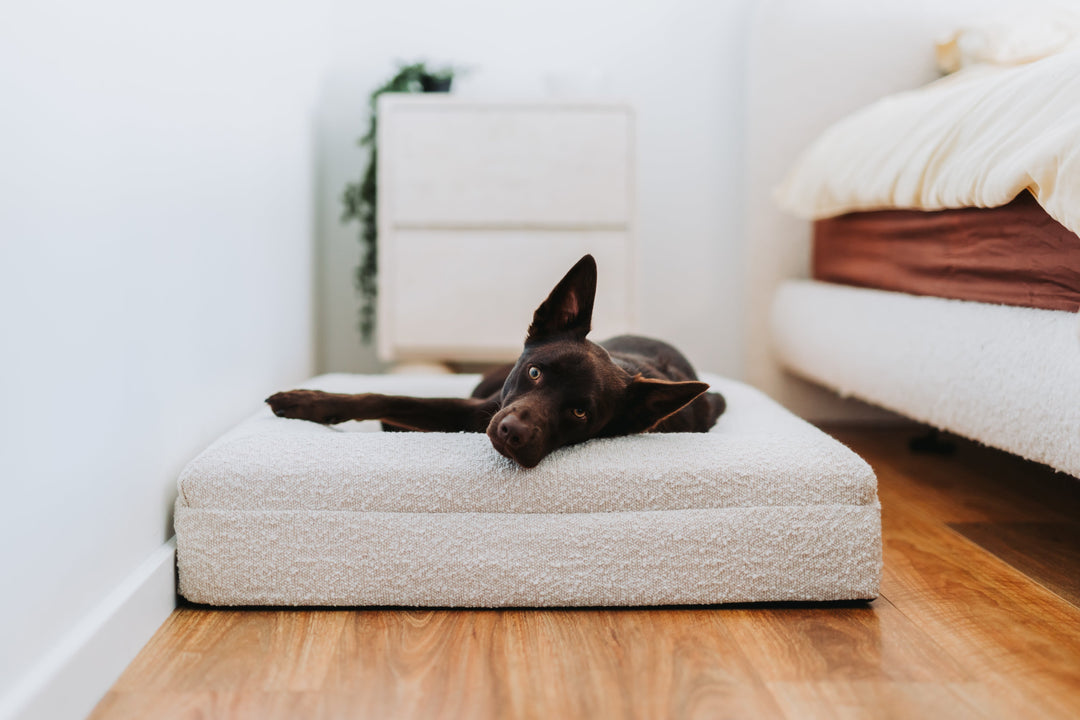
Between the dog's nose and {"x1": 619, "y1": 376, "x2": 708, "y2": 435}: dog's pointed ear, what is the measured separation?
0.27 m

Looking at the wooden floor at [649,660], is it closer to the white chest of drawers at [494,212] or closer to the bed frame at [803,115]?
the bed frame at [803,115]

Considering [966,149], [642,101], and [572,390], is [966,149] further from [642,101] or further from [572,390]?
[642,101]

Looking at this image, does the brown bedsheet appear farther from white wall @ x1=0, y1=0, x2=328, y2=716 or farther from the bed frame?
white wall @ x1=0, y1=0, x2=328, y2=716

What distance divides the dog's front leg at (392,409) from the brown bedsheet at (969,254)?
1.00 meters

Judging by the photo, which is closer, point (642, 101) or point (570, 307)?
point (570, 307)

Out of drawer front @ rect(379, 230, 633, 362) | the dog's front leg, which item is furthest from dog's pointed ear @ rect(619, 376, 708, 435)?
drawer front @ rect(379, 230, 633, 362)

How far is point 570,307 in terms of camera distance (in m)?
1.42

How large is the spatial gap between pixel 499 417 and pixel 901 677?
24.9 inches

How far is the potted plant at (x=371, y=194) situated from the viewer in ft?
9.23

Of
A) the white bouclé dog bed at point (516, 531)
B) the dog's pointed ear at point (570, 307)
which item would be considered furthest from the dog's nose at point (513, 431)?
the dog's pointed ear at point (570, 307)

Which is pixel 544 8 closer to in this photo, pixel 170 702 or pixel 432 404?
pixel 432 404

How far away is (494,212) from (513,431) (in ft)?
5.32

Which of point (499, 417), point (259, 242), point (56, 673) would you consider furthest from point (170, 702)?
point (259, 242)

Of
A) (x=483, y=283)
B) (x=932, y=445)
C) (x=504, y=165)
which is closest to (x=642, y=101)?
(x=504, y=165)
